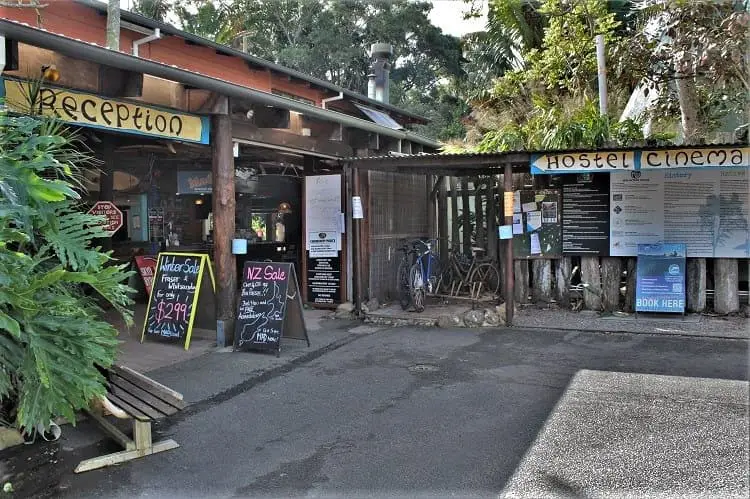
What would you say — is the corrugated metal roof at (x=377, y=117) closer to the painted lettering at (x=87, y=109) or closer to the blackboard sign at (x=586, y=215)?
the blackboard sign at (x=586, y=215)

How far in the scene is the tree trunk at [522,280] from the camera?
1009 cm

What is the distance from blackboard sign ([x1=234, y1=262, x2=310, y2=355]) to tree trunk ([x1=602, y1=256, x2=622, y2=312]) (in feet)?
15.8

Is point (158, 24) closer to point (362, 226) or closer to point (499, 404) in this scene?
point (362, 226)

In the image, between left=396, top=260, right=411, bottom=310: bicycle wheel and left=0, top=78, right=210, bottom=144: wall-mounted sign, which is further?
left=396, top=260, right=411, bottom=310: bicycle wheel

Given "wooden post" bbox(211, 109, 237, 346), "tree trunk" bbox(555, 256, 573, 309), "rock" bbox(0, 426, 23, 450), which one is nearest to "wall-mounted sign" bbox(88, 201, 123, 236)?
"wooden post" bbox(211, 109, 237, 346)

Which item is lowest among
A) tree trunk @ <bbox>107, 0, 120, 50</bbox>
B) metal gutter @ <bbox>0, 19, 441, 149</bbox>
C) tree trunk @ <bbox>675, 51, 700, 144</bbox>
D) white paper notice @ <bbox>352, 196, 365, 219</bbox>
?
white paper notice @ <bbox>352, 196, 365, 219</bbox>

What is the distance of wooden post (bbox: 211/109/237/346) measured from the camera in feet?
25.0

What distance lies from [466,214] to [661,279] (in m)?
3.74

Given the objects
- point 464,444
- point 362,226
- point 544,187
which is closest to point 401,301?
point 362,226

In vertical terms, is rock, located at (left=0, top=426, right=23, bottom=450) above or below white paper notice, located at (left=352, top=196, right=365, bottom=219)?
below

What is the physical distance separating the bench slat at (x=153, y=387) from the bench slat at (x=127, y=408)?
0.81 ft

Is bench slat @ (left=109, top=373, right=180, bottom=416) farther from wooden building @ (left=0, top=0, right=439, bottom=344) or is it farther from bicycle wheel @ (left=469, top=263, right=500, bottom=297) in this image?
bicycle wheel @ (left=469, top=263, right=500, bottom=297)

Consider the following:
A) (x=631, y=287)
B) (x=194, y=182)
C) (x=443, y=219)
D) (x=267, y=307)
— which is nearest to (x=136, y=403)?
(x=267, y=307)

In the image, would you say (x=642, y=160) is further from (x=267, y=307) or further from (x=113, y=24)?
(x=113, y=24)
